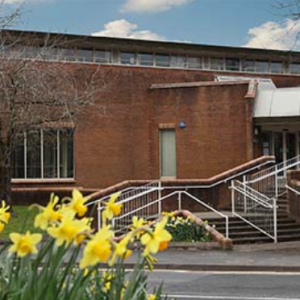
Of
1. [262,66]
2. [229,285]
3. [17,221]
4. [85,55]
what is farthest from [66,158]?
[229,285]

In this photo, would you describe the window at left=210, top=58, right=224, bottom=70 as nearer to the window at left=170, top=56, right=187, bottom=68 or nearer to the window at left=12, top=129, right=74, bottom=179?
the window at left=170, top=56, right=187, bottom=68

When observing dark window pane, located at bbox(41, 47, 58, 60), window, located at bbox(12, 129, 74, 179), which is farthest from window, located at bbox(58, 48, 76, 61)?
window, located at bbox(12, 129, 74, 179)

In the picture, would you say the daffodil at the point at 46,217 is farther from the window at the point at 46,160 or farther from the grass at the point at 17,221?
the window at the point at 46,160

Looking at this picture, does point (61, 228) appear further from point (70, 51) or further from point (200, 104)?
point (70, 51)

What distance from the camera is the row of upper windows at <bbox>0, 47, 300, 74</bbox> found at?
114 feet

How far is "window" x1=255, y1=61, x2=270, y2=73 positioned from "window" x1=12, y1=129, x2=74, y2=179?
47.7 feet

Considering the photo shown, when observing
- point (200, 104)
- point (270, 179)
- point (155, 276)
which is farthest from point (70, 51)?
point (155, 276)

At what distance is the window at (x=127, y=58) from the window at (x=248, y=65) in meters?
7.44

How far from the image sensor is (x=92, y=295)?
407 cm

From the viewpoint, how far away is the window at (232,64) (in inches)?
1529

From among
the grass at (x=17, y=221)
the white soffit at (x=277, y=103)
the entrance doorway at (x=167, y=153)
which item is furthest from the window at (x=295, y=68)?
the grass at (x=17, y=221)

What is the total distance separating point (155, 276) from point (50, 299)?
10430 mm

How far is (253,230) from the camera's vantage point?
20031mm

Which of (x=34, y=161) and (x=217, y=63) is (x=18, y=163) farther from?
(x=217, y=63)
